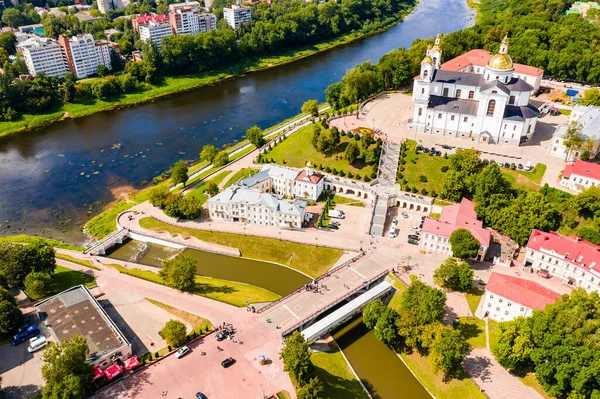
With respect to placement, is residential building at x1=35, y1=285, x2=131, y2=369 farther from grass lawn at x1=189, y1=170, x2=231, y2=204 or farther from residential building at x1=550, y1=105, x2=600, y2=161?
residential building at x1=550, y1=105, x2=600, y2=161

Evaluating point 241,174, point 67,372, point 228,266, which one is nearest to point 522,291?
point 228,266

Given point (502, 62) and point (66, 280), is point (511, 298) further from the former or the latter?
point (66, 280)

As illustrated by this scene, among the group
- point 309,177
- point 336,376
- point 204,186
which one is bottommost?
point 336,376

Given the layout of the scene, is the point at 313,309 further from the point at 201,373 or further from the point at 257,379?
the point at 201,373

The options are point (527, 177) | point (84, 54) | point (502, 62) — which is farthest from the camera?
point (84, 54)

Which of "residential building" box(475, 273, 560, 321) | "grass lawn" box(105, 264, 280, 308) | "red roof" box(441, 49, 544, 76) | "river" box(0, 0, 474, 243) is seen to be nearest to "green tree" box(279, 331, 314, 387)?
"grass lawn" box(105, 264, 280, 308)

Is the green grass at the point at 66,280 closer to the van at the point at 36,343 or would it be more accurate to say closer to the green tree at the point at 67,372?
the van at the point at 36,343

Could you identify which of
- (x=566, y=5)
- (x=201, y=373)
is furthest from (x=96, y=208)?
(x=566, y=5)
